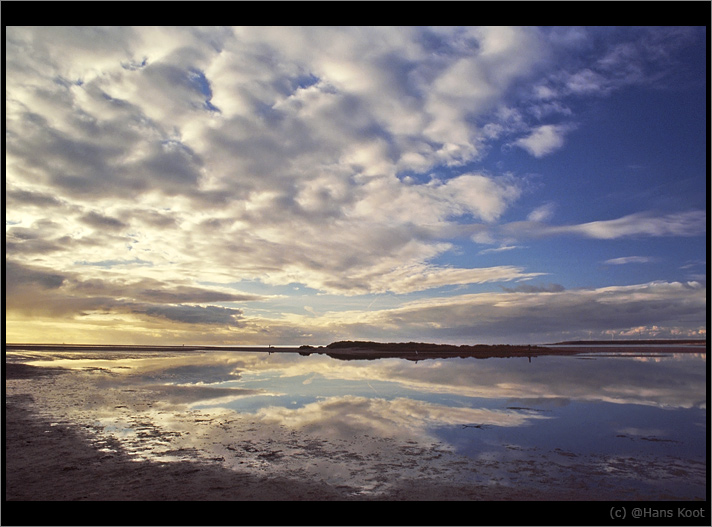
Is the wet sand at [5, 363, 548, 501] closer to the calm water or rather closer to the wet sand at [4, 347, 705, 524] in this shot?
the wet sand at [4, 347, 705, 524]

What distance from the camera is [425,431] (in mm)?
13523

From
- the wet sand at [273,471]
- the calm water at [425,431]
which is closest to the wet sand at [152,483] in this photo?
the wet sand at [273,471]

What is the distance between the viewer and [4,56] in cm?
659

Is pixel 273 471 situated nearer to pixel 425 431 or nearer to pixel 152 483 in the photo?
pixel 152 483

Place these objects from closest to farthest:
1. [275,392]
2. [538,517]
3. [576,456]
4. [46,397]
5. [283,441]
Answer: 1. [538,517]
2. [576,456]
3. [283,441]
4. [46,397]
5. [275,392]

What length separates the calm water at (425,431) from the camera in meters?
9.52

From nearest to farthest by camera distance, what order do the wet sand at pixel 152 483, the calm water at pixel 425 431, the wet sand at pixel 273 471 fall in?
1. the wet sand at pixel 152 483
2. the wet sand at pixel 273 471
3. the calm water at pixel 425 431

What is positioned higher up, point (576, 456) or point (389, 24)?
point (389, 24)

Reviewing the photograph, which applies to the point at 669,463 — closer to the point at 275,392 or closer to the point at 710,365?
the point at 710,365

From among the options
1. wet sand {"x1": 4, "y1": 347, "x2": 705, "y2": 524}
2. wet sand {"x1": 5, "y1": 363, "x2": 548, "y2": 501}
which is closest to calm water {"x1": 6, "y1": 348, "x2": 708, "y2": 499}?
wet sand {"x1": 4, "y1": 347, "x2": 705, "y2": 524}

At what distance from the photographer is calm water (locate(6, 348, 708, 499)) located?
9.52 m

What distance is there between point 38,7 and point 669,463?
54.0 ft

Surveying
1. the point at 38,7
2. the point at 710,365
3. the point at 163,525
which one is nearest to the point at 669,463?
the point at 710,365

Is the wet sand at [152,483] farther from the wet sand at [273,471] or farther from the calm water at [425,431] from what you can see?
the calm water at [425,431]
